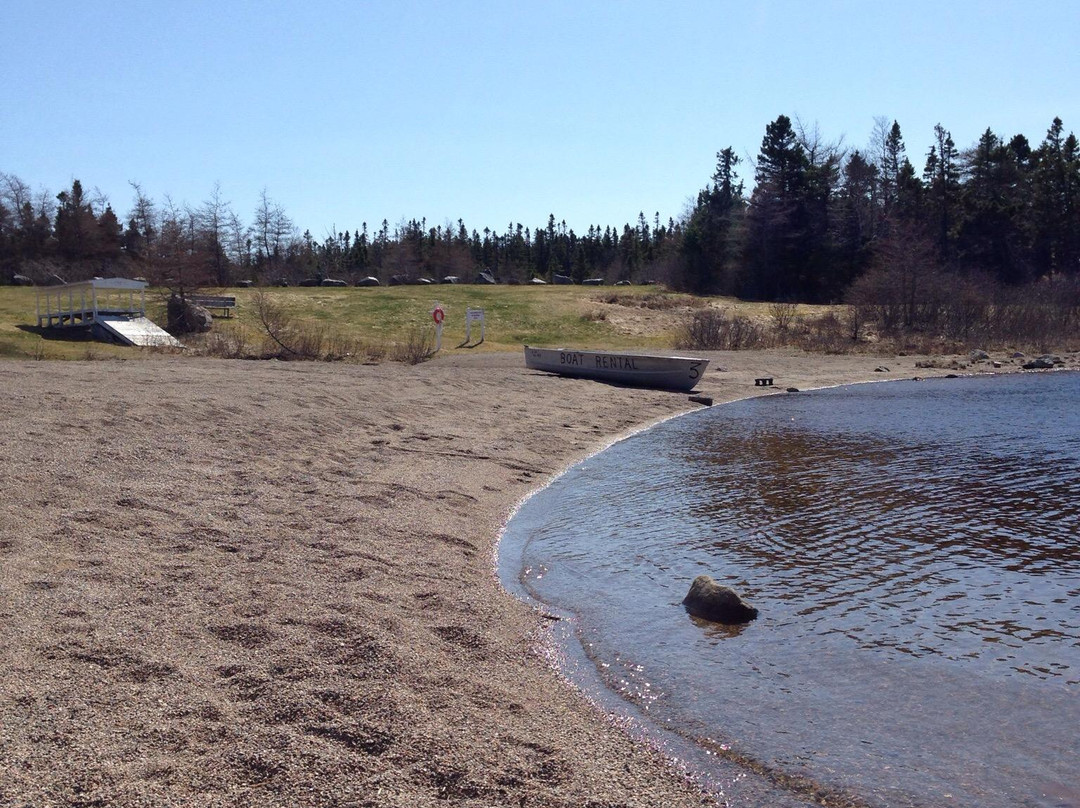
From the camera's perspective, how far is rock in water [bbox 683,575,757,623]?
772 centimetres

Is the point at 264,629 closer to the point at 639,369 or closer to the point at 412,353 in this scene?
the point at 639,369

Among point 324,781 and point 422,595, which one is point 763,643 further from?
point 324,781

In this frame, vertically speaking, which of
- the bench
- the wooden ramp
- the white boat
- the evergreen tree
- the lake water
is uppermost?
the evergreen tree

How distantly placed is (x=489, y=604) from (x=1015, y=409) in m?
18.9

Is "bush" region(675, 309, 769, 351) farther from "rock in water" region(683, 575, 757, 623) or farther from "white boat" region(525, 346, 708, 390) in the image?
"rock in water" region(683, 575, 757, 623)

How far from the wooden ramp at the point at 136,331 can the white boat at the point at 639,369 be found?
537 inches

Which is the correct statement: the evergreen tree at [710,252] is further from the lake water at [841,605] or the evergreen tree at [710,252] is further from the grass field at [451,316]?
the lake water at [841,605]

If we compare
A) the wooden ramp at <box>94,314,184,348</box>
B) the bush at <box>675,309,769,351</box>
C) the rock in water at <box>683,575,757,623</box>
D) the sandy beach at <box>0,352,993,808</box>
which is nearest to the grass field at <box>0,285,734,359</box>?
the wooden ramp at <box>94,314,184,348</box>

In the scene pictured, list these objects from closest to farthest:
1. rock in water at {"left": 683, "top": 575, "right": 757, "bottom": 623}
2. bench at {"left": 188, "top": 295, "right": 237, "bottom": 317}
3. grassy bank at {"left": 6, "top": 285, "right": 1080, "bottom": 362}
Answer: rock in water at {"left": 683, "top": 575, "right": 757, "bottom": 623}, grassy bank at {"left": 6, "top": 285, "right": 1080, "bottom": 362}, bench at {"left": 188, "top": 295, "right": 237, "bottom": 317}

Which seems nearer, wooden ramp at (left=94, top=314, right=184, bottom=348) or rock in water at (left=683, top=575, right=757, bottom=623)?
rock in water at (left=683, top=575, right=757, bottom=623)

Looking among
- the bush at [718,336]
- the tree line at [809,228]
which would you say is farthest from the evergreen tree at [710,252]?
the bush at [718,336]

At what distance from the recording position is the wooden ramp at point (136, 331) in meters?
32.3

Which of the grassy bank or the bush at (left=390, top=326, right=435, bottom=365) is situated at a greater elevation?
the grassy bank

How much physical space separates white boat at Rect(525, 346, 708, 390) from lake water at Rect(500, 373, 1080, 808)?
922cm
